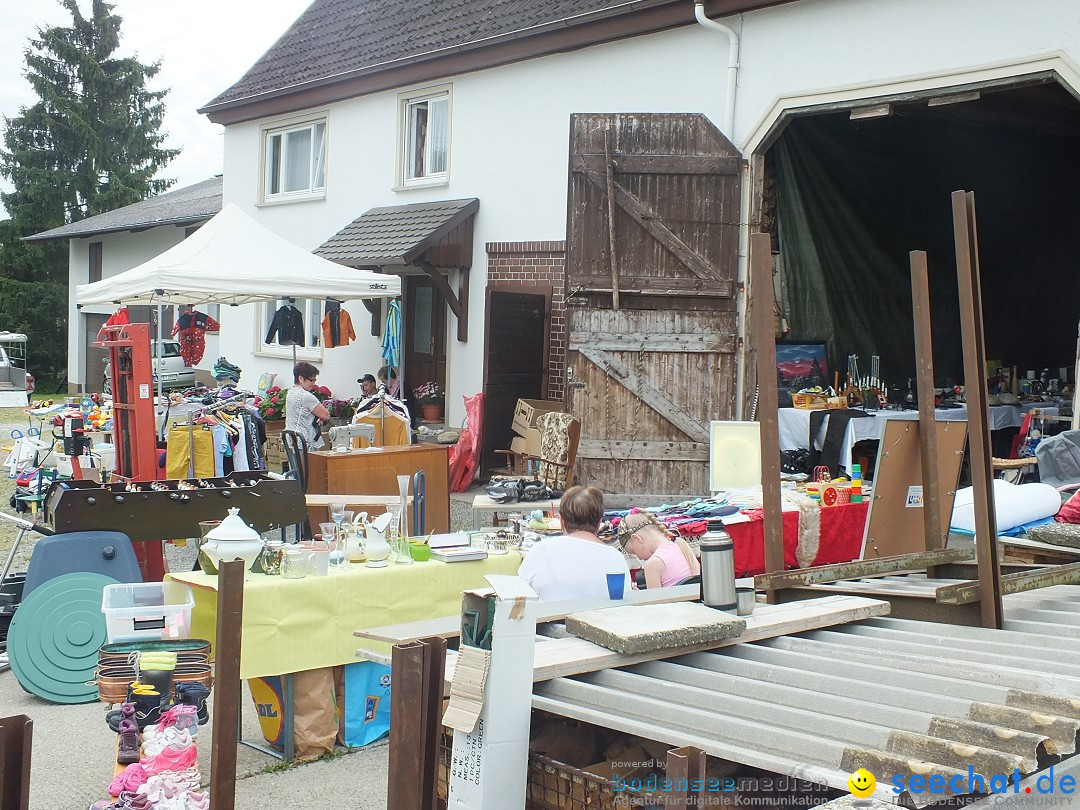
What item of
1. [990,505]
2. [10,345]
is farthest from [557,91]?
[10,345]

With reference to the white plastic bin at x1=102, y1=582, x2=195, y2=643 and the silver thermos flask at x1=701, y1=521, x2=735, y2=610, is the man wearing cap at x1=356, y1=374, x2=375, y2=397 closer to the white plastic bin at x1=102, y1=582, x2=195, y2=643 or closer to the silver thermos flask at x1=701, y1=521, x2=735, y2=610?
the white plastic bin at x1=102, y1=582, x2=195, y2=643

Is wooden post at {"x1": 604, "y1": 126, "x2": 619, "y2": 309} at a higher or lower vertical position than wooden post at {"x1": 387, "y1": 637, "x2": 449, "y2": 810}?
higher

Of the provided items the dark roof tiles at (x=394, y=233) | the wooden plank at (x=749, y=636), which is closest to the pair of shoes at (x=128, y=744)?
the wooden plank at (x=749, y=636)

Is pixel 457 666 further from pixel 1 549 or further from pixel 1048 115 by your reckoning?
pixel 1048 115

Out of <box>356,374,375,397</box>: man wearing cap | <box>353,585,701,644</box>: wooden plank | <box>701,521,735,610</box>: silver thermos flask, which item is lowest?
<box>353,585,701,644</box>: wooden plank

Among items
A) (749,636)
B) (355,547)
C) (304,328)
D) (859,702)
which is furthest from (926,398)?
(304,328)

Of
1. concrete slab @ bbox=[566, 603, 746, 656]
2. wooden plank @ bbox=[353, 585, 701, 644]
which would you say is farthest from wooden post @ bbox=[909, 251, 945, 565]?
concrete slab @ bbox=[566, 603, 746, 656]

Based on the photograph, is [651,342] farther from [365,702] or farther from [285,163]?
[285,163]

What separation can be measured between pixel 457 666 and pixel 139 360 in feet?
18.8

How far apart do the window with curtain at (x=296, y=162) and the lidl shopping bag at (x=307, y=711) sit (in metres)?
12.3

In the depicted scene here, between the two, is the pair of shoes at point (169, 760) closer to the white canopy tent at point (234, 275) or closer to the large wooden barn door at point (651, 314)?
the white canopy tent at point (234, 275)

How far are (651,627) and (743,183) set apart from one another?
7.82 metres

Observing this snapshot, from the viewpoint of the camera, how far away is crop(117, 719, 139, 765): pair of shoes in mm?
3893

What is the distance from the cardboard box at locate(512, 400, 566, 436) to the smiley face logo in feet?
29.7
